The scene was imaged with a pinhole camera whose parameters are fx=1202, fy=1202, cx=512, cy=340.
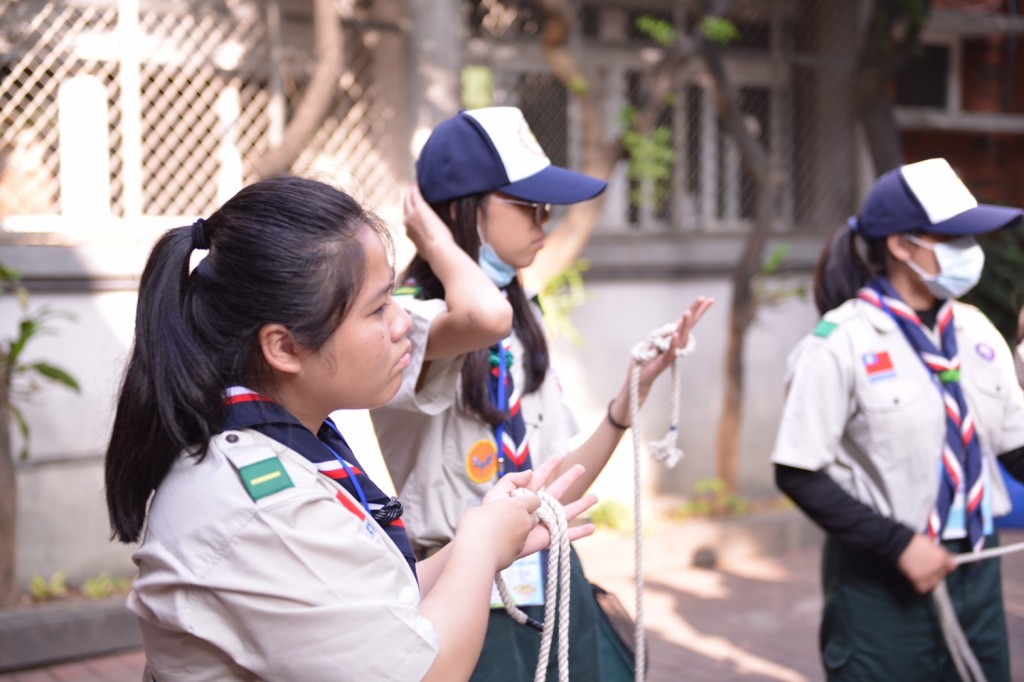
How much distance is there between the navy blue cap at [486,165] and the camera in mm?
2607

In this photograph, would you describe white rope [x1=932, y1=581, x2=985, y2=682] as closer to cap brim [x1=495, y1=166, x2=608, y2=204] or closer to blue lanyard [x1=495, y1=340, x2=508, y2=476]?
blue lanyard [x1=495, y1=340, x2=508, y2=476]

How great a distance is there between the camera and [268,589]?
4.84ft

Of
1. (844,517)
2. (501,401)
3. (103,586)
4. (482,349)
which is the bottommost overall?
(103,586)

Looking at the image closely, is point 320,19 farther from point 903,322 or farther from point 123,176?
point 903,322

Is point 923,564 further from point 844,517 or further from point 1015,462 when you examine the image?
point 1015,462

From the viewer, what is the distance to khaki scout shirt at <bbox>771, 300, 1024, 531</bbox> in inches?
119

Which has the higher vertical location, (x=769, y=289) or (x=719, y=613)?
(x=769, y=289)

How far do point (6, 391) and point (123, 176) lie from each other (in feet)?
4.95

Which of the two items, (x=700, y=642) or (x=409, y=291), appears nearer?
(x=409, y=291)

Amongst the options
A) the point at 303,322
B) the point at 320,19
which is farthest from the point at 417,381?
the point at 320,19

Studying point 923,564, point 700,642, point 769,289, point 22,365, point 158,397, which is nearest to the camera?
point 158,397

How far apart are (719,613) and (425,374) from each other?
4.07 m

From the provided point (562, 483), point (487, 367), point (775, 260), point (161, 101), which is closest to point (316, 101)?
point (161, 101)

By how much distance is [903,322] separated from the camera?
10.3ft
